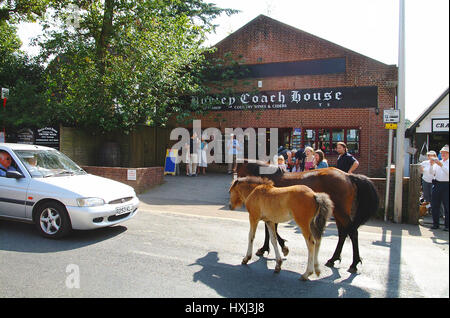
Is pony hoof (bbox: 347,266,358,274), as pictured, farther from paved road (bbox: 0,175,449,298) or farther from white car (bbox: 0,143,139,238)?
white car (bbox: 0,143,139,238)

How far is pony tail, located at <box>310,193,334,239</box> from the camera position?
4246mm

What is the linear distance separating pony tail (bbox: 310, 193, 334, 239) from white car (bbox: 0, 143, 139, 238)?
12.6ft

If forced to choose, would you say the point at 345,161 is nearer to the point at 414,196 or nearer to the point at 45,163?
the point at 414,196

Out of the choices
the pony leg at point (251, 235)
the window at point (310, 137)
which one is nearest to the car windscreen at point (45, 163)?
the pony leg at point (251, 235)

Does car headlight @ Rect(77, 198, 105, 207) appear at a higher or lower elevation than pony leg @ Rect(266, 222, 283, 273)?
higher

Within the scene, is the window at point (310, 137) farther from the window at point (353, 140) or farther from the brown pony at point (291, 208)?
the brown pony at point (291, 208)

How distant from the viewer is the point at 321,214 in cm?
430

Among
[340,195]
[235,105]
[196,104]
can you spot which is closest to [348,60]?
[235,105]

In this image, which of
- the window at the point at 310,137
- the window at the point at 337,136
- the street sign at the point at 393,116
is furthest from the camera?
the window at the point at 310,137

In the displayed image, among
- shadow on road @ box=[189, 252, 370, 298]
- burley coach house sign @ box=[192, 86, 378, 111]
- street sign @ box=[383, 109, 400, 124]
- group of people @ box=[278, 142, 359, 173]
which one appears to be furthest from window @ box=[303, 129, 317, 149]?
shadow on road @ box=[189, 252, 370, 298]

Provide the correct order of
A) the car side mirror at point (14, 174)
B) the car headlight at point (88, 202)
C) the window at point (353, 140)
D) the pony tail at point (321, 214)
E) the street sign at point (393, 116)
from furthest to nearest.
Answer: the window at point (353, 140) → the street sign at point (393, 116) → the car side mirror at point (14, 174) → the car headlight at point (88, 202) → the pony tail at point (321, 214)

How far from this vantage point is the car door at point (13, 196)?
6.16 metres
